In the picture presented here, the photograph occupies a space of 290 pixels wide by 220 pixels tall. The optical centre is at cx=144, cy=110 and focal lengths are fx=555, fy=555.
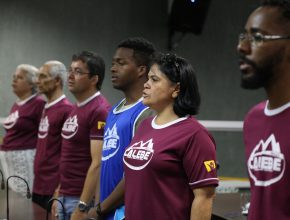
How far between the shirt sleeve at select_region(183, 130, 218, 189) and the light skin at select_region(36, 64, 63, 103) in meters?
1.86

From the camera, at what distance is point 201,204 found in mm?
1751

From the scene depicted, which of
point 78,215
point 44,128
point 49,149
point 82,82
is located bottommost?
point 78,215

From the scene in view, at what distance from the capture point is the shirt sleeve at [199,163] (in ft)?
5.74

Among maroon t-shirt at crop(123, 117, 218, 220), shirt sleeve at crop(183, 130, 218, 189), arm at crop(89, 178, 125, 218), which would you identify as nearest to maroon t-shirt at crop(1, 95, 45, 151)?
arm at crop(89, 178, 125, 218)

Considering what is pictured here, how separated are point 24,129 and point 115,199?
1.77 meters

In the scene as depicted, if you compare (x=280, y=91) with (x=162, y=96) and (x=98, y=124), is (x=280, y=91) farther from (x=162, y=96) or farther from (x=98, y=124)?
(x=98, y=124)

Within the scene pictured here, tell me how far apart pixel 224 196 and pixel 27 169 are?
51.8 inches

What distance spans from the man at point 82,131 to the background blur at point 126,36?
8.28 ft

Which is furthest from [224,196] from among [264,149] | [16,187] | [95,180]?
[264,149]

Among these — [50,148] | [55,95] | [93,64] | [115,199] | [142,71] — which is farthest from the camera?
[55,95]

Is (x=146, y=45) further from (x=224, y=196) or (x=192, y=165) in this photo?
(x=224, y=196)

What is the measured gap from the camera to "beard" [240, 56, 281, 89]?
129cm

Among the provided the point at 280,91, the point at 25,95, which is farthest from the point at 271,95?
the point at 25,95

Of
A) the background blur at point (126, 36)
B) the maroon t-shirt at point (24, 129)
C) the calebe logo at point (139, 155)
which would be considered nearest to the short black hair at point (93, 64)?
the maroon t-shirt at point (24, 129)
